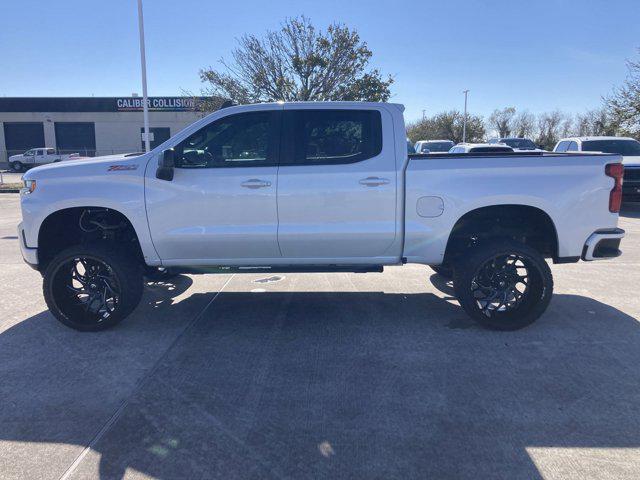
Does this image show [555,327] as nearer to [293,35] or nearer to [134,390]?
[134,390]

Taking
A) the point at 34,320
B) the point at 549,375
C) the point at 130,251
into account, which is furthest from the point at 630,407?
the point at 34,320

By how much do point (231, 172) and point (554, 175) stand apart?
2.99 meters

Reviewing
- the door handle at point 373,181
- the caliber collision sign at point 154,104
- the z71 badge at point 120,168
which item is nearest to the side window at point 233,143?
the z71 badge at point 120,168

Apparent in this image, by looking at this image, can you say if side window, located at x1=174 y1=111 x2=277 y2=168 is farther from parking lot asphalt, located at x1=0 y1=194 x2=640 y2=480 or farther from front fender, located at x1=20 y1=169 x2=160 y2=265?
parking lot asphalt, located at x1=0 y1=194 x2=640 y2=480

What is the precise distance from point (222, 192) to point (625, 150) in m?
14.3

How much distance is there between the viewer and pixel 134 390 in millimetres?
3738

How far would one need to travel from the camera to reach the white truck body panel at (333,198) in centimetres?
471

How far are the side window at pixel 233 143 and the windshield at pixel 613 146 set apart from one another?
12820 mm

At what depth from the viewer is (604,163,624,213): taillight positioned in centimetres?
471

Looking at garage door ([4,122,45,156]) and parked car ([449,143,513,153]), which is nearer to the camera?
parked car ([449,143,513,153])

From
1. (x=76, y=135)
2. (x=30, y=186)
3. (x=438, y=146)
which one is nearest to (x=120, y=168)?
(x=30, y=186)

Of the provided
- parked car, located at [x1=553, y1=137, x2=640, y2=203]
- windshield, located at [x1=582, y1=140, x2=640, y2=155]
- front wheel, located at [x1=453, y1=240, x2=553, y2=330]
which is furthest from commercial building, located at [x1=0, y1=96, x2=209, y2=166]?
front wheel, located at [x1=453, y1=240, x2=553, y2=330]

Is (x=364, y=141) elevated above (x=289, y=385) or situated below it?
above

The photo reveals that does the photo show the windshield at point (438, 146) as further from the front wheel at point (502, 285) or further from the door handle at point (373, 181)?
the door handle at point (373, 181)
